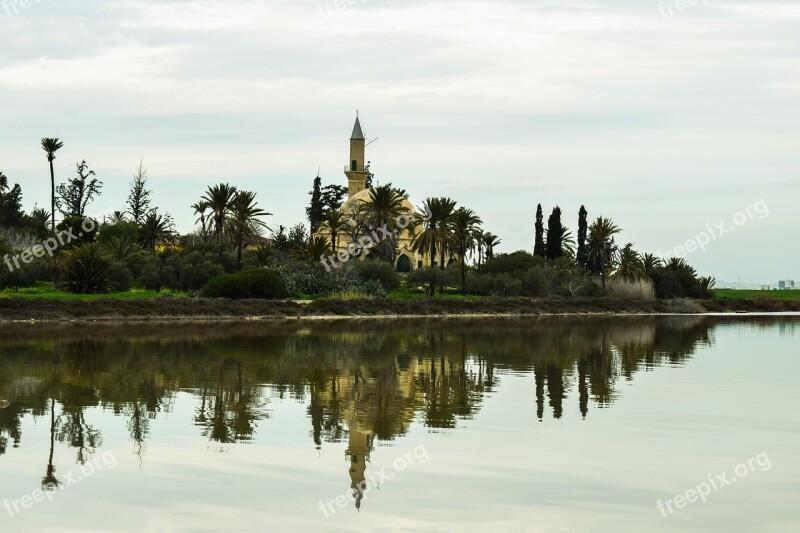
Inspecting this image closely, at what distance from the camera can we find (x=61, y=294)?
52.2 metres

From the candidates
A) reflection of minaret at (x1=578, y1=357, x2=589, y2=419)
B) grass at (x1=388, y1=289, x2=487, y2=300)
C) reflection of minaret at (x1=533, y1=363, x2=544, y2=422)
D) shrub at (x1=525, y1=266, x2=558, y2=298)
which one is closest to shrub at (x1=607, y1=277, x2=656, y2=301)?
shrub at (x1=525, y1=266, x2=558, y2=298)

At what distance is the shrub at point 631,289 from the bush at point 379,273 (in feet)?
48.7

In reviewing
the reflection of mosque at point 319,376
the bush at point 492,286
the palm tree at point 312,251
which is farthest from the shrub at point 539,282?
the reflection of mosque at point 319,376

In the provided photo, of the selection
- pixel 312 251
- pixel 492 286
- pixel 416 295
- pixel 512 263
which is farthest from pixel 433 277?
pixel 512 263

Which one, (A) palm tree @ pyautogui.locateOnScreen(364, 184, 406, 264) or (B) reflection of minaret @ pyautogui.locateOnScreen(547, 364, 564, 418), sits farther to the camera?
(A) palm tree @ pyautogui.locateOnScreen(364, 184, 406, 264)

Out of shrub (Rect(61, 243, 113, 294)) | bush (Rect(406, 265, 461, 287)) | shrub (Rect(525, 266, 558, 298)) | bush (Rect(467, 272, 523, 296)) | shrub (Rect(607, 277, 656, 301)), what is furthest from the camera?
shrub (Rect(525, 266, 558, 298))

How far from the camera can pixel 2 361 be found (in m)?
25.3

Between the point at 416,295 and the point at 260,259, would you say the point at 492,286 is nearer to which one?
the point at 416,295

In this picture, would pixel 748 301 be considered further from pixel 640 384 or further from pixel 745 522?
pixel 745 522

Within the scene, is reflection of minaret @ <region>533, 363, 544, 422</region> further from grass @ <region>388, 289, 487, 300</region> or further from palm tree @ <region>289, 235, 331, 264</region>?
palm tree @ <region>289, 235, 331, 264</region>

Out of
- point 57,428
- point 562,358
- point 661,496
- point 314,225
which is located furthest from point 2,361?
point 314,225

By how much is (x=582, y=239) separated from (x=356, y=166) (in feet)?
69.0

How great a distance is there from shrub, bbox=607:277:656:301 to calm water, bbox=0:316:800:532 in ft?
141

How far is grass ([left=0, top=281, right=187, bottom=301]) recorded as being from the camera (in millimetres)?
49719
